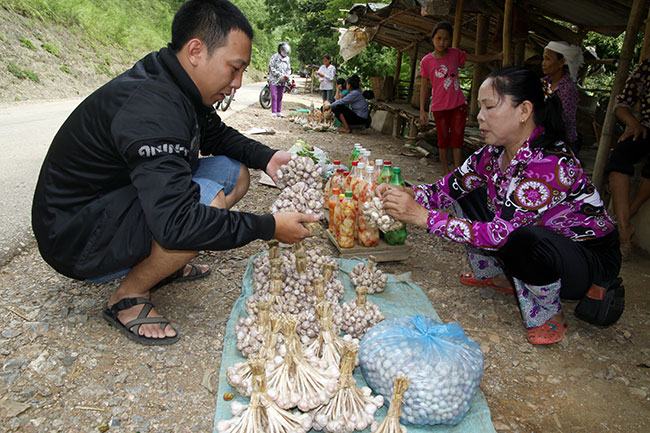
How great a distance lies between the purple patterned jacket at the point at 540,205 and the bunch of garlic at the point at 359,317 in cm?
49

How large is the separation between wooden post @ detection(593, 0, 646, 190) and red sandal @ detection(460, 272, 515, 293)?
1737 millimetres

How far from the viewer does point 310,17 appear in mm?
23953

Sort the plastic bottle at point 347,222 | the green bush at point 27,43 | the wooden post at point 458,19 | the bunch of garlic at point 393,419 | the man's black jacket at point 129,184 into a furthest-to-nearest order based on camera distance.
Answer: the green bush at point 27,43 → the wooden post at point 458,19 → the plastic bottle at point 347,222 → the man's black jacket at point 129,184 → the bunch of garlic at point 393,419

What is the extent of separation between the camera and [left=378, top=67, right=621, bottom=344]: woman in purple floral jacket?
2.05 meters

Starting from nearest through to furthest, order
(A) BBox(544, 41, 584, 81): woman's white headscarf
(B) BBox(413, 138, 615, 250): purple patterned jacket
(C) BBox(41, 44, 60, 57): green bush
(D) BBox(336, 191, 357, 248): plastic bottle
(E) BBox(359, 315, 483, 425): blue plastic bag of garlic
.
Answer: (E) BBox(359, 315, 483, 425): blue plastic bag of garlic
(B) BBox(413, 138, 615, 250): purple patterned jacket
(D) BBox(336, 191, 357, 248): plastic bottle
(A) BBox(544, 41, 584, 81): woman's white headscarf
(C) BBox(41, 44, 60, 57): green bush

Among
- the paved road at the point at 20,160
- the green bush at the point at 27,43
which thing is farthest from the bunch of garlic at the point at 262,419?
the green bush at the point at 27,43

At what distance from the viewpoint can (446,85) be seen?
5230 millimetres

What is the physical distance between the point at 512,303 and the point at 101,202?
7.74 ft

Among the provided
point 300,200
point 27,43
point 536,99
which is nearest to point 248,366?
point 300,200

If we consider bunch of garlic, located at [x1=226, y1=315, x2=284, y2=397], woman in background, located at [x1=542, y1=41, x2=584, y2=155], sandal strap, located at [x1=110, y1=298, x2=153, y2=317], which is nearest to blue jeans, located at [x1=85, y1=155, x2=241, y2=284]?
sandal strap, located at [x1=110, y1=298, x2=153, y2=317]

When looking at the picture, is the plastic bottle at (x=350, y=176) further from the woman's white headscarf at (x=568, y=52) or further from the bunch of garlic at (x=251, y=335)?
the woman's white headscarf at (x=568, y=52)

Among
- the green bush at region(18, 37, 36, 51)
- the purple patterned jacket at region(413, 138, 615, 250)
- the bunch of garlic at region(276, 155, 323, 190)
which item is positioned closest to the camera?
the purple patterned jacket at region(413, 138, 615, 250)

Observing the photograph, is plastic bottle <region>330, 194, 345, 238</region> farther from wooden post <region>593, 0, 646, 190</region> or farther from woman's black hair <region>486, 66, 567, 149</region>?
wooden post <region>593, 0, 646, 190</region>

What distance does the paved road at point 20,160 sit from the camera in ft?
10.1
